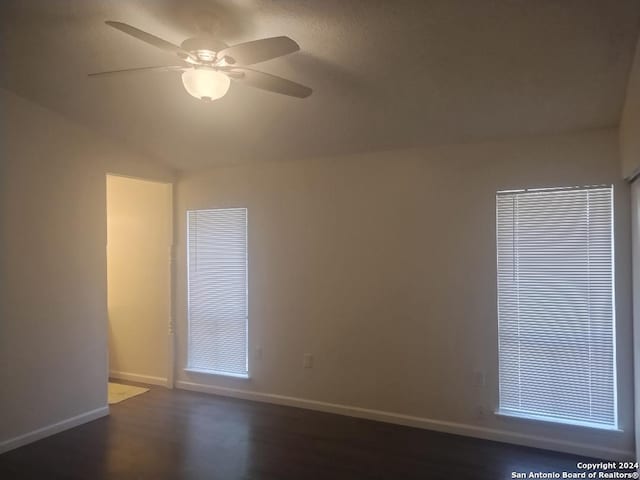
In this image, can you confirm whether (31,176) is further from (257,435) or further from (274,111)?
(257,435)

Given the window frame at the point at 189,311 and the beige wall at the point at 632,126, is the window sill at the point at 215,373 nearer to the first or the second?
the window frame at the point at 189,311

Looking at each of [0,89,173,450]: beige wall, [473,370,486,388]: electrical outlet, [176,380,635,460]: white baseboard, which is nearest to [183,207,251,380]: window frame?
[176,380,635,460]: white baseboard

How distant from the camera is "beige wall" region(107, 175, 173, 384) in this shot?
4.87 metres

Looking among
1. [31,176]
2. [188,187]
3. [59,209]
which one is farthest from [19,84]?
[188,187]

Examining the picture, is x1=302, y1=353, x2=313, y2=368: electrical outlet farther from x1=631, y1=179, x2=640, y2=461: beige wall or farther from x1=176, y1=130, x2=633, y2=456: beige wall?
x1=631, y1=179, x2=640, y2=461: beige wall

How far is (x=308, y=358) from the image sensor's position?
411cm

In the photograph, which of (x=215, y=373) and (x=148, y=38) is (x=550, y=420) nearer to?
(x=215, y=373)

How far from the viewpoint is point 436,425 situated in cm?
360

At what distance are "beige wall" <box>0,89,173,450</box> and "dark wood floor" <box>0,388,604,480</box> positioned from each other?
1.12 ft

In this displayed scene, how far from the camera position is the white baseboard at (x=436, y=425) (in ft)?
10.2

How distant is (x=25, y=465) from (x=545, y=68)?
4140 mm

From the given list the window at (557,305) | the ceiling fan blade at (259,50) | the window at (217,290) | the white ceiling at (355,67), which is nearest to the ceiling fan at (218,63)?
the ceiling fan blade at (259,50)

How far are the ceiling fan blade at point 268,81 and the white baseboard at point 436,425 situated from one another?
9.00 feet

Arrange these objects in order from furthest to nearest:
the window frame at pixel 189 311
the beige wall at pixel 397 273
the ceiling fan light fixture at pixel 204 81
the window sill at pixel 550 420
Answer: the window frame at pixel 189 311, the beige wall at pixel 397 273, the window sill at pixel 550 420, the ceiling fan light fixture at pixel 204 81
